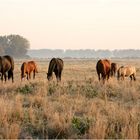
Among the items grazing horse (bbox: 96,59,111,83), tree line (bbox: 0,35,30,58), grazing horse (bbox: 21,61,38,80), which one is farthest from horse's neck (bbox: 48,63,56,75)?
tree line (bbox: 0,35,30,58)

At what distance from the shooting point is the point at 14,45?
124 metres

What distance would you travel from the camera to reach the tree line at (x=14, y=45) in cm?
12188

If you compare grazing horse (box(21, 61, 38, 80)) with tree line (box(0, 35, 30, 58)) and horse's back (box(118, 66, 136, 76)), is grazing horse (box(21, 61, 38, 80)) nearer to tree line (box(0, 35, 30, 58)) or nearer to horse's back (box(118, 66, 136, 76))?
horse's back (box(118, 66, 136, 76))

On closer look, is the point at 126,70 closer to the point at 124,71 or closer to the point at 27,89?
the point at 124,71

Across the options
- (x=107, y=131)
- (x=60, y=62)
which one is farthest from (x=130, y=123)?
(x=60, y=62)

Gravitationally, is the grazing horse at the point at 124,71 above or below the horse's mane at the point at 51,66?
below

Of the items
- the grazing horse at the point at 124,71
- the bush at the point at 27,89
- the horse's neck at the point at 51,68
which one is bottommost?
the bush at the point at 27,89

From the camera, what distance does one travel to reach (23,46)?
128500 millimetres

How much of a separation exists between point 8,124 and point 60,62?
15.2 metres

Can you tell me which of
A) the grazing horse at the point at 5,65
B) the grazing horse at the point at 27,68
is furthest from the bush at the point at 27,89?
the grazing horse at the point at 27,68

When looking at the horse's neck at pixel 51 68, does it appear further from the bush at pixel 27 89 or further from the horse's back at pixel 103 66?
the bush at pixel 27 89

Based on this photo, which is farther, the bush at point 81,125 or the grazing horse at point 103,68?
the grazing horse at point 103,68

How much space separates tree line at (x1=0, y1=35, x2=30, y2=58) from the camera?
121875mm

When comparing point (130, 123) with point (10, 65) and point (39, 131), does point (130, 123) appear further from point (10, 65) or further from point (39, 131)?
point (10, 65)
